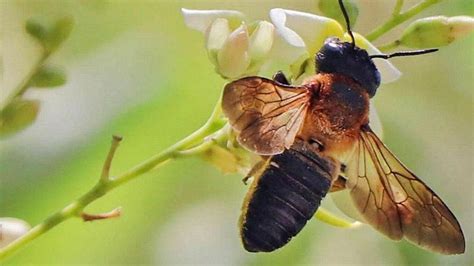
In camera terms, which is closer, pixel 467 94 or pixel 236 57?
pixel 236 57

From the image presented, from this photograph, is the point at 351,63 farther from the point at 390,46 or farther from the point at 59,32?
the point at 59,32

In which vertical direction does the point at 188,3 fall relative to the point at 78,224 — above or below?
above

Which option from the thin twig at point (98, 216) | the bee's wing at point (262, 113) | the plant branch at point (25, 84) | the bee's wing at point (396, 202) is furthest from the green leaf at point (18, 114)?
the bee's wing at point (396, 202)

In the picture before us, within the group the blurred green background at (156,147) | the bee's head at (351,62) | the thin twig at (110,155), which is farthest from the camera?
the blurred green background at (156,147)

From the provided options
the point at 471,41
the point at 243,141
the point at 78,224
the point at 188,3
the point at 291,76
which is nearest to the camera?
the point at 243,141

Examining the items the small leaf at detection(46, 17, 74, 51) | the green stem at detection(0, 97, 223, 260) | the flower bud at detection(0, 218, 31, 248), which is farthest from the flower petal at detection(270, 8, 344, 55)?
the flower bud at detection(0, 218, 31, 248)

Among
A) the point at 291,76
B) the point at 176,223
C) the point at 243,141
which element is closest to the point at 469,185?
the point at 176,223

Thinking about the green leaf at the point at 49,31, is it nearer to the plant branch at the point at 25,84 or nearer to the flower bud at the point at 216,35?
the plant branch at the point at 25,84

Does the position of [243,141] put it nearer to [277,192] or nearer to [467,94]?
[277,192]
